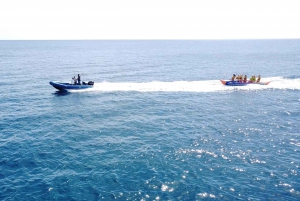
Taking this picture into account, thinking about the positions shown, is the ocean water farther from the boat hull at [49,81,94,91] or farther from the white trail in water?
the white trail in water

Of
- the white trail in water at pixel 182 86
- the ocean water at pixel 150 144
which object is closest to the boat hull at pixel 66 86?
the ocean water at pixel 150 144

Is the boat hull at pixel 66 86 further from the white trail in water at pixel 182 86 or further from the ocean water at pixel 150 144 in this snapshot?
the white trail in water at pixel 182 86

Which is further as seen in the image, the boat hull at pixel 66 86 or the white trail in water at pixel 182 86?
the white trail in water at pixel 182 86

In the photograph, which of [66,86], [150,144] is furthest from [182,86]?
[150,144]

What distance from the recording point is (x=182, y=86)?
58469mm

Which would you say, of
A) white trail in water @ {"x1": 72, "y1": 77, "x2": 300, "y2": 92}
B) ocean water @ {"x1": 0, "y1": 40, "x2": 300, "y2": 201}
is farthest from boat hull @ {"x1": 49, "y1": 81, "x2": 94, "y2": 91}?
white trail in water @ {"x1": 72, "y1": 77, "x2": 300, "y2": 92}

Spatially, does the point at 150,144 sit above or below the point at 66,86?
below

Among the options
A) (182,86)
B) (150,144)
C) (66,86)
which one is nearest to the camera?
(150,144)

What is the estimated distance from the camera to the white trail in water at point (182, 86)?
184 ft

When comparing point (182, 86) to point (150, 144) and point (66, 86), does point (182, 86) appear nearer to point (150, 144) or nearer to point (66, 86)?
point (66, 86)

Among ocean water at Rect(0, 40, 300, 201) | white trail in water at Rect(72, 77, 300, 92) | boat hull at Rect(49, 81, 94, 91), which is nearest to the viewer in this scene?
ocean water at Rect(0, 40, 300, 201)

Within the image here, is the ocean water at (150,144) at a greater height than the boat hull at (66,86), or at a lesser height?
lesser

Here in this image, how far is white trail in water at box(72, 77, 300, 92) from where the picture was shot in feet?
184

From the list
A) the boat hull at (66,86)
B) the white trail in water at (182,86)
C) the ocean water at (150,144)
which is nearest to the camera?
the ocean water at (150,144)
